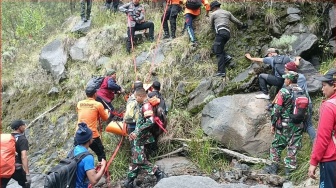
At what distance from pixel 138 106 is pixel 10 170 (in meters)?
2.43

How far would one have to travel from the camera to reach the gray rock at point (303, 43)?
913 cm

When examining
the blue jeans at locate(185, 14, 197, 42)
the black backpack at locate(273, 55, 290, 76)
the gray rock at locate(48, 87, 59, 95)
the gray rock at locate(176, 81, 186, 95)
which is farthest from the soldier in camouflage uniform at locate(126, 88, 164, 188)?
the gray rock at locate(48, 87, 59, 95)

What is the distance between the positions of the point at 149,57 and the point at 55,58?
11.5 ft

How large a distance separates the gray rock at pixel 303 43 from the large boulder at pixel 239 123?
1801 mm

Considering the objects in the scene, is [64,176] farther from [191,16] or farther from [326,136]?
[191,16]

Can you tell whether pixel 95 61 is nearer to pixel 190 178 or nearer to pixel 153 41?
pixel 153 41

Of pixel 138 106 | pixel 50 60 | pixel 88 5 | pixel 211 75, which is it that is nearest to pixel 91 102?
pixel 138 106

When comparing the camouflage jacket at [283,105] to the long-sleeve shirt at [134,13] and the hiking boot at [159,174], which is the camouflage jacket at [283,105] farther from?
the long-sleeve shirt at [134,13]

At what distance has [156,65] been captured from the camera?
10367 millimetres

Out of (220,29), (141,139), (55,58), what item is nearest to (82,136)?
(141,139)

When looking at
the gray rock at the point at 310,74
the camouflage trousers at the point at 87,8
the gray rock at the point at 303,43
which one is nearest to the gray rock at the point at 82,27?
the camouflage trousers at the point at 87,8

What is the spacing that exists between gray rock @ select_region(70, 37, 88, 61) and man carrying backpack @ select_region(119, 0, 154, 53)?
162cm

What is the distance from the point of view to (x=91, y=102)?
299 inches

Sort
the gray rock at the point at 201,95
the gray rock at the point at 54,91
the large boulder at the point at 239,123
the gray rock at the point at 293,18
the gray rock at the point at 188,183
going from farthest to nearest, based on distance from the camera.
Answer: the gray rock at the point at 54,91 < the gray rock at the point at 293,18 < the gray rock at the point at 201,95 < the large boulder at the point at 239,123 < the gray rock at the point at 188,183
